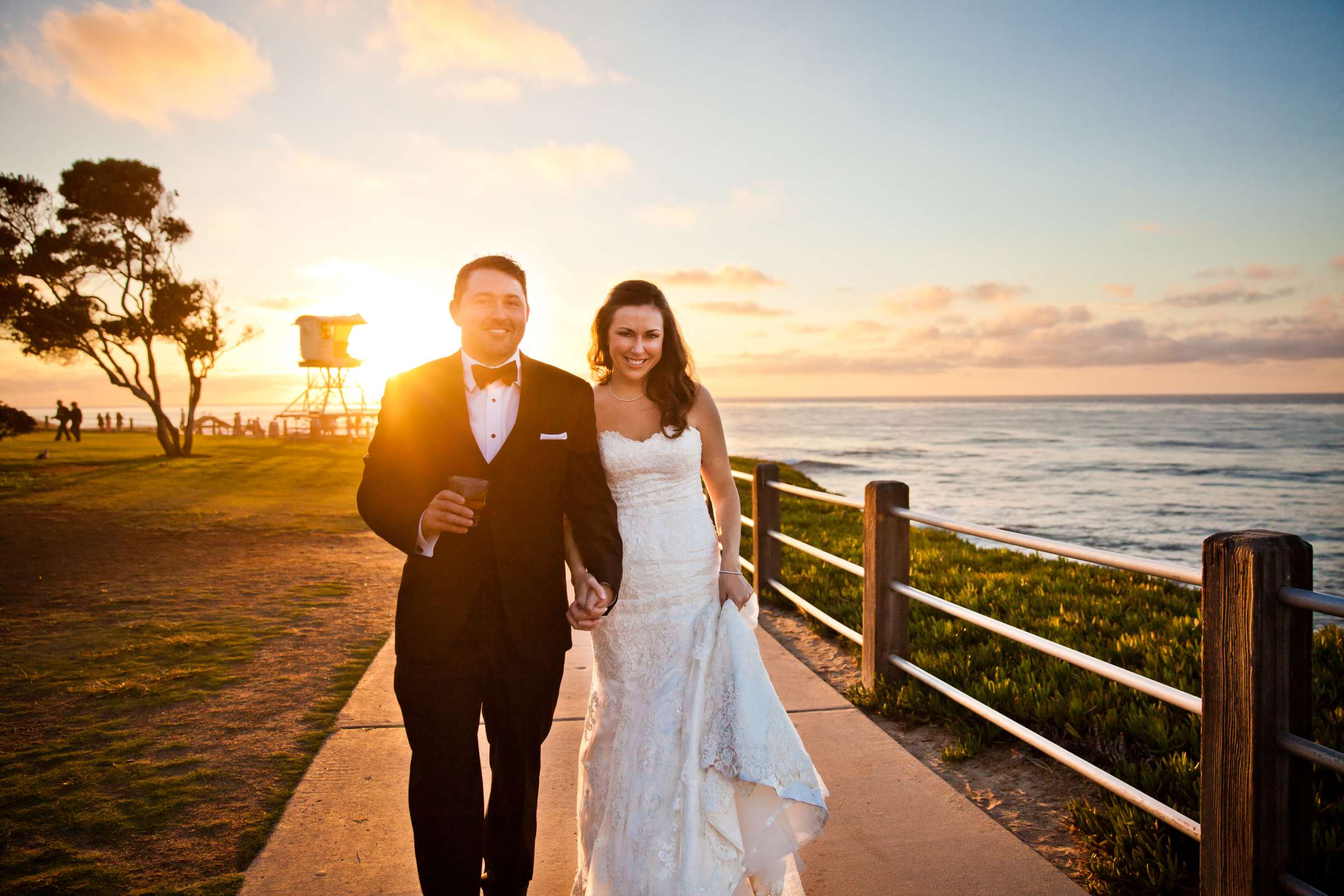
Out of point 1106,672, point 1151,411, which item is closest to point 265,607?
point 1106,672

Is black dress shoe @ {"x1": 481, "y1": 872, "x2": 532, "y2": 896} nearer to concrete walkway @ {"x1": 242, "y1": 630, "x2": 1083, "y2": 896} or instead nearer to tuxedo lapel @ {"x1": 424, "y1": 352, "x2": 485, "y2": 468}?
concrete walkway @ {"x1": 242, "y1": 630, "x2": 1083, "y2": 896}

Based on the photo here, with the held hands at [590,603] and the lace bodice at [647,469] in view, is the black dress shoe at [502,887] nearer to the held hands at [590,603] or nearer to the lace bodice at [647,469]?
the held hands at [590,603]

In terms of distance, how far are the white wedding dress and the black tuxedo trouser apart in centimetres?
30

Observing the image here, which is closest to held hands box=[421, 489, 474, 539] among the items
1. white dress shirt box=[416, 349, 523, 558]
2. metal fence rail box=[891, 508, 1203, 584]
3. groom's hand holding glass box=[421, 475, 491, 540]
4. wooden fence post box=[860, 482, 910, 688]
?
groom's hand holding glass box=[421, 475, 491, 540]

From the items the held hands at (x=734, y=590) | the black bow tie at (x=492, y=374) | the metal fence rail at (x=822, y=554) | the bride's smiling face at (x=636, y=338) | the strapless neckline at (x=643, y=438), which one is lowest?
the metal fence rail at (x=822, y=554)

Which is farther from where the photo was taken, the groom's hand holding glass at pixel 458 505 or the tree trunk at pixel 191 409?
the tree trunk at pixel 191 409

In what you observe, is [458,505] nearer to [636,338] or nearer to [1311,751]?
[636,338]

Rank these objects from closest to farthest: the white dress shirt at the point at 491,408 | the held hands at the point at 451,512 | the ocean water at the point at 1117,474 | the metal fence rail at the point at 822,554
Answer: the held hands at the point at 451,512 → the white dress shirt at the point at 491,408 → the metal fence rail at the point at 822,554 → the ocean water at the point at 1117,474

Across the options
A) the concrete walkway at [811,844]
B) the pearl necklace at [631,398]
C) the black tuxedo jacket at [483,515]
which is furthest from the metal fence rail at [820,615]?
the black tuxedo jacket at [483,515]

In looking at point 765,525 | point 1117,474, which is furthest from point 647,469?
point 1117,474

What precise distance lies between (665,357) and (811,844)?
1.98 metres

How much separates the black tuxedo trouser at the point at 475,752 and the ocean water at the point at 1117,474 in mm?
12482

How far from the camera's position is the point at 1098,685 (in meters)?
4.50

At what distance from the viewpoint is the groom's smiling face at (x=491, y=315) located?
266 centimetres
